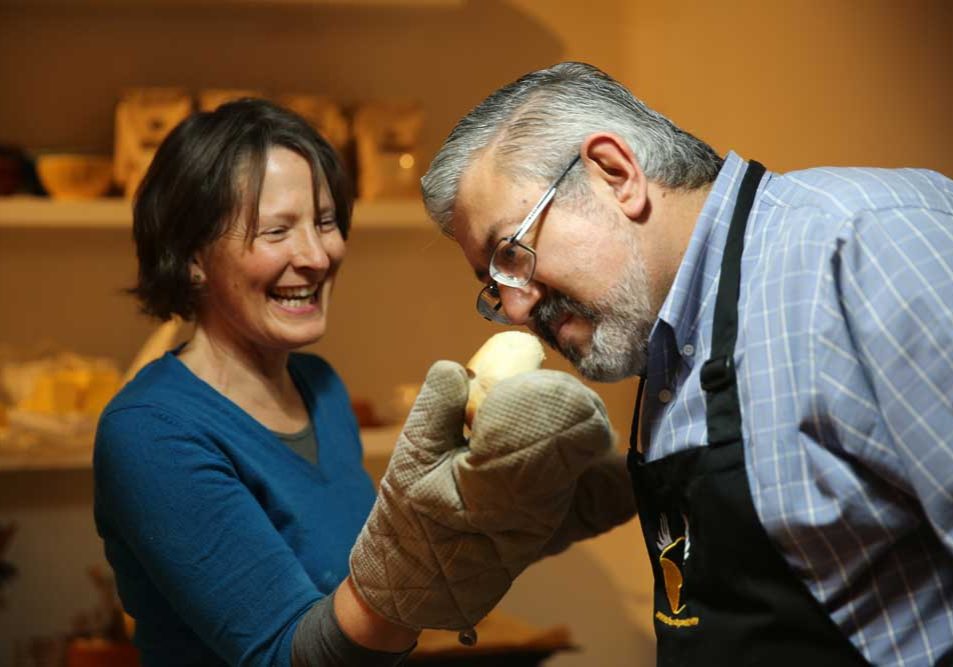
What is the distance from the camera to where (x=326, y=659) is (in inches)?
54.5

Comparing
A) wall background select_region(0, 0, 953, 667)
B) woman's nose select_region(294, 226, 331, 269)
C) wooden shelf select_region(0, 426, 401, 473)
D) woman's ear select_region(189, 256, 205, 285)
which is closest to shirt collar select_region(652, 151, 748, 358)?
woman's nose select_region(294, 226, 331, 269)

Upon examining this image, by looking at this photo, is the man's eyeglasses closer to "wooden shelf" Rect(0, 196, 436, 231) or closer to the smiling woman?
the smiling woman

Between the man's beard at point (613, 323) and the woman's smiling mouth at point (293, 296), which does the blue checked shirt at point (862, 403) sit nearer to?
the man's beard at point (613, 323)

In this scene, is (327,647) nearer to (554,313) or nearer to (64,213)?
(554,313)

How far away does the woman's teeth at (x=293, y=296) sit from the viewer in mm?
1770

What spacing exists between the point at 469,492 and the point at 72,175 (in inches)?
76.5

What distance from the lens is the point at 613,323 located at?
1275mm

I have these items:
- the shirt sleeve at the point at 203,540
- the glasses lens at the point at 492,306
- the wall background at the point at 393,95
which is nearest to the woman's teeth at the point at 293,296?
the shirt sleeve at the point at 203,540

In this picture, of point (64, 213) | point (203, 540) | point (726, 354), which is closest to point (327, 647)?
point (203, 540)

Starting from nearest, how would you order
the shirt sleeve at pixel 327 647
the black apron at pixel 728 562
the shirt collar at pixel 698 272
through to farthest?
the black apron at pixel 728 562, the shirt collar at pixel 698 272, the shirt sleeve at pixel 327 647

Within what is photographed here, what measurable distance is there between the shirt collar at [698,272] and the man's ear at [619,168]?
0.22ft

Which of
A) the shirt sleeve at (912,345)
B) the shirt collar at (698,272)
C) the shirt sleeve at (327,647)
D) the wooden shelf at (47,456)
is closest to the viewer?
the shirt sleeve at (912,345)

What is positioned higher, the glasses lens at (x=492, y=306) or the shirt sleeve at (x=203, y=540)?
the glasses lens at (x=492, y=306)

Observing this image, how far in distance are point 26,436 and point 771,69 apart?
6.35ft
